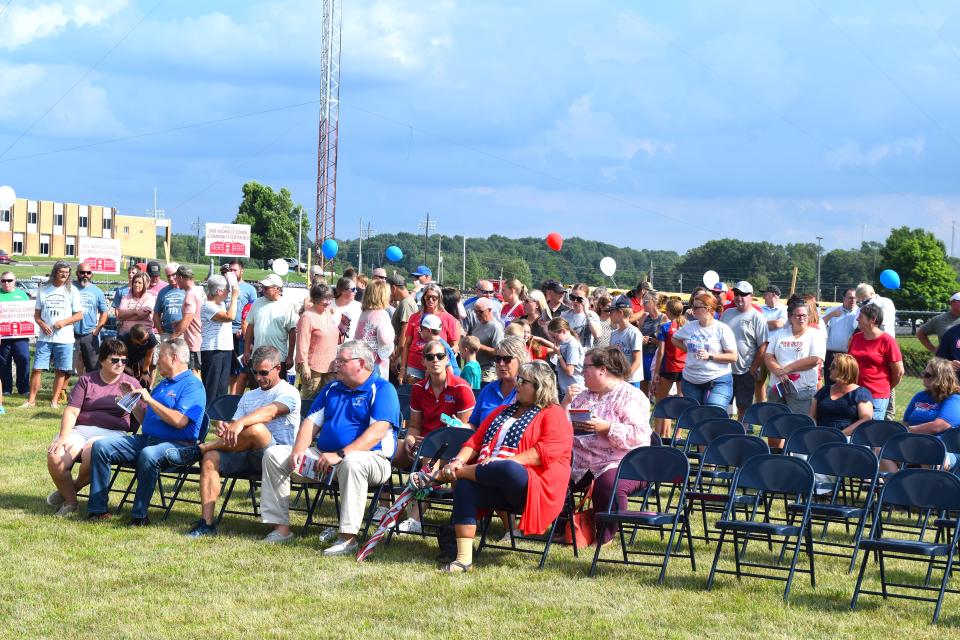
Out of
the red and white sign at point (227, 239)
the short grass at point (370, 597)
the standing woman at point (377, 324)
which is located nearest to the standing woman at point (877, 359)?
the short grass at point (370, 597)

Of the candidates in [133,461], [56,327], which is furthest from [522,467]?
[56,327]

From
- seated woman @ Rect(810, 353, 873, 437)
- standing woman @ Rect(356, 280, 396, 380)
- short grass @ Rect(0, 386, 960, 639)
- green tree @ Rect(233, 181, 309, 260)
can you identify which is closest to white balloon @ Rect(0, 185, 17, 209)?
standing woman @ Rect(356, 280, 396, 380)

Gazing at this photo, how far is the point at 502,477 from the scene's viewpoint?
633cm

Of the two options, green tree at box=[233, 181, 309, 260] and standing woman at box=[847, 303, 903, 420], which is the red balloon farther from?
green tree at box=[233, 181, 309, 260]

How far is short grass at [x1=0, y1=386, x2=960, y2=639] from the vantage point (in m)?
5.09

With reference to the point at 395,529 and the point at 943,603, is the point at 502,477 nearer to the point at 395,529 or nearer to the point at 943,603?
the point at 395,529

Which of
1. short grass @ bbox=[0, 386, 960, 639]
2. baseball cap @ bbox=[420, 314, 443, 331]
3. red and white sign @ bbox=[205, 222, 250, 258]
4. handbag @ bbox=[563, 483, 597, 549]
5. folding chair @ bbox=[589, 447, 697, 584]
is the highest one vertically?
red and white sign @ bbox=[205, 222, 250, 258]

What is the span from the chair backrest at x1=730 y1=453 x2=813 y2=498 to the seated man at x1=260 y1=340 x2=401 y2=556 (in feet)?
7.35

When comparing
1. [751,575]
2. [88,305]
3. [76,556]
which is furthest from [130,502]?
[88,305]

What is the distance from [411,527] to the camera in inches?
286

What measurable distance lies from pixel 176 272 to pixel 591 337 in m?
4.48

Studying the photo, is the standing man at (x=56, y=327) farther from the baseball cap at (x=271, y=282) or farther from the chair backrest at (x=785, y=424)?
the chair backrest at (x=785, y=424)

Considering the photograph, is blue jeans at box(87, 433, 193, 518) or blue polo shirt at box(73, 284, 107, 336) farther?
blue polo shirt at box(73, 284, 107, 336)

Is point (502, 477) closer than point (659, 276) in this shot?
Yes
